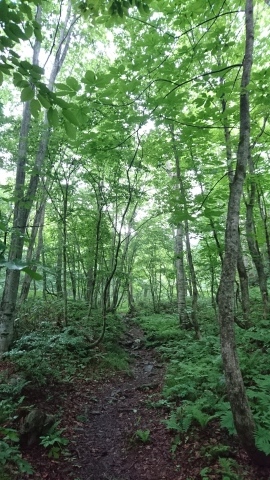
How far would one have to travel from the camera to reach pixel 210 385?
5.32m

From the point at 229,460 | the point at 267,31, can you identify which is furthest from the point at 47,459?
the point at 267,31

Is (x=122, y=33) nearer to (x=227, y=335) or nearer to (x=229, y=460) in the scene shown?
(x=227, y=335)

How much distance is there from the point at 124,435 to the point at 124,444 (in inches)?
9.9

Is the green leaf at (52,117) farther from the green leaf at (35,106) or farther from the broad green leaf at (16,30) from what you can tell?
the broad green leaf at (16,30)

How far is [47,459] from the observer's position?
4.16 meters

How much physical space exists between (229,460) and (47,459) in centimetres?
253

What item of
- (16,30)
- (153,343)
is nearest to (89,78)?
(16,30)

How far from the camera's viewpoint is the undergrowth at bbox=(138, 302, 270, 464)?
13.5ft

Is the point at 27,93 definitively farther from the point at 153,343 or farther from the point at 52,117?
the point at 153,343

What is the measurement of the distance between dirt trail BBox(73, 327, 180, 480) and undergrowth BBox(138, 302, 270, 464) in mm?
314

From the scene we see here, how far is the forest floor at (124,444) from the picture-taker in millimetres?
3764

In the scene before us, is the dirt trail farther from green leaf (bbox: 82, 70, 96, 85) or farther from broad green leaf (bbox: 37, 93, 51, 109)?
green leaf (bbox: 82, 70, 96, 85)

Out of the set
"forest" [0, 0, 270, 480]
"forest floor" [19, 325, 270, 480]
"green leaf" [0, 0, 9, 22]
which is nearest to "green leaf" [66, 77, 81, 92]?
"forest" [0, 0, 270, 480]

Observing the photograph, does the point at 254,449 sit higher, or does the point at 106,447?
the point at 254,449
